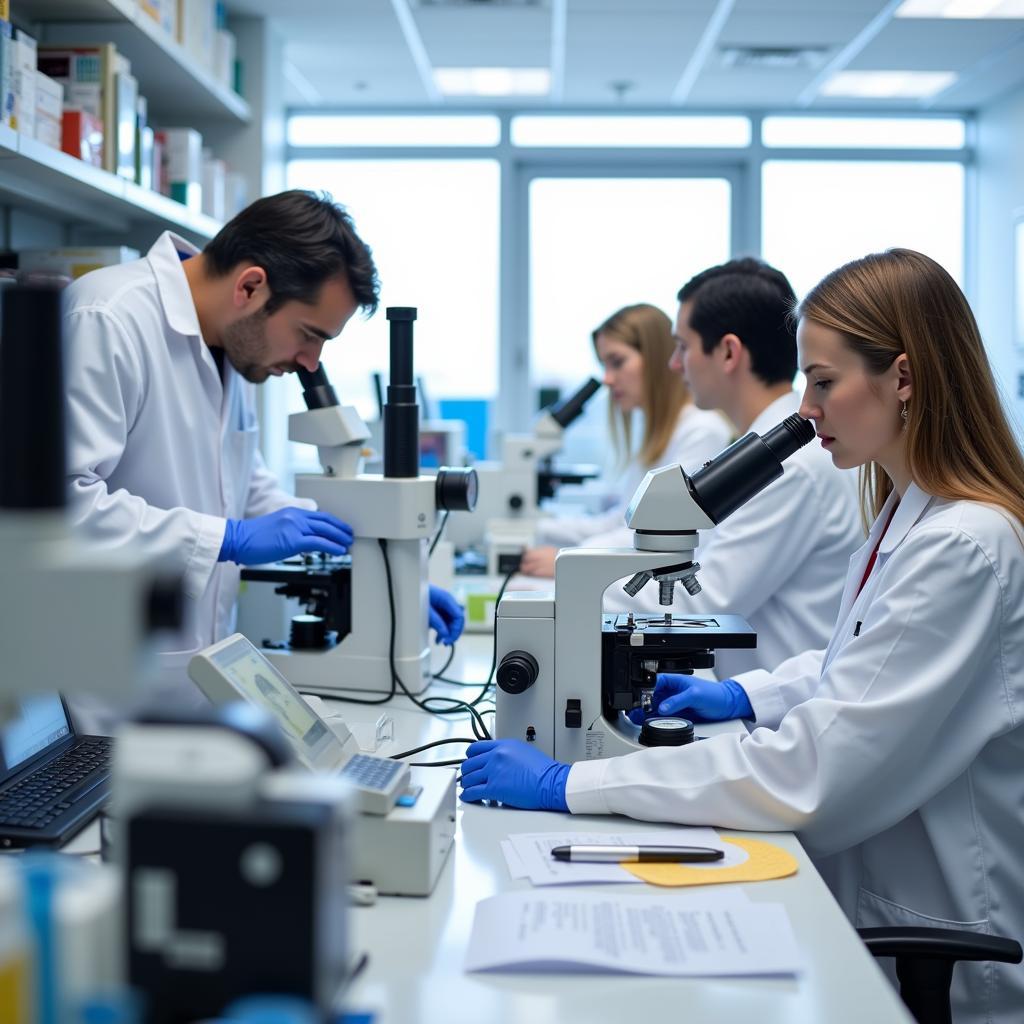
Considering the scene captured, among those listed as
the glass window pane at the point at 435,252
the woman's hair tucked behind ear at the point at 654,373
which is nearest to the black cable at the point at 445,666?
the woman's hair tucked behind ear at the point at 654,373

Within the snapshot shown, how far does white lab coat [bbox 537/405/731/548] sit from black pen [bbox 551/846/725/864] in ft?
5.54

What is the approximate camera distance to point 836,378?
4.56ft

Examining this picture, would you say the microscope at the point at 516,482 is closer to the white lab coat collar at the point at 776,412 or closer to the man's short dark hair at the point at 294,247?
the white lab coat collar at the point at 776,412

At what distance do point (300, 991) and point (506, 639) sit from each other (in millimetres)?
830

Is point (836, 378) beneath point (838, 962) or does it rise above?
above

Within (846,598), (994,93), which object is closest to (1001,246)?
(994,93)

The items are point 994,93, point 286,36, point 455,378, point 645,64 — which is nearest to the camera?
point 286,36

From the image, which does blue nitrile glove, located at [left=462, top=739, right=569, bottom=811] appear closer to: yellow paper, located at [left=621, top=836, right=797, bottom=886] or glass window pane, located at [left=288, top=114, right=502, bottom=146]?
yellow paper, located at [left=621, top=836, right=797, bottom=886]

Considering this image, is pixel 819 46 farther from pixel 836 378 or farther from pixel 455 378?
pixel 836 378

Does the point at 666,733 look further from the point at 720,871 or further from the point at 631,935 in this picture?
the point at 631,935

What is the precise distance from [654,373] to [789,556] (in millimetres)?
1566

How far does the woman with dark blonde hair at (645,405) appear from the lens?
10.7ft

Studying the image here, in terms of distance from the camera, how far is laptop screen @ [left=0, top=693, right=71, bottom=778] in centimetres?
119

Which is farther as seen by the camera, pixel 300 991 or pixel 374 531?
pixel 374 531
